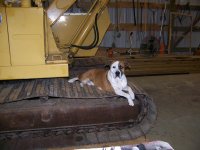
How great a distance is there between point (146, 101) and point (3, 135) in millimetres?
1824

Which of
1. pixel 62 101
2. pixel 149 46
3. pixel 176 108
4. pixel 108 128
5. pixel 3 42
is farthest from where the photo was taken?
pixel 149 46

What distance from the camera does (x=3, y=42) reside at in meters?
2.80

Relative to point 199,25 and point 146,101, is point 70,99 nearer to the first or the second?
point 146,101

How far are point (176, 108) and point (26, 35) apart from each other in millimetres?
2719

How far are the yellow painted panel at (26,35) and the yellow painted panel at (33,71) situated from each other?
0.20 ft

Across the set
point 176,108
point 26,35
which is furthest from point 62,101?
point 176,108

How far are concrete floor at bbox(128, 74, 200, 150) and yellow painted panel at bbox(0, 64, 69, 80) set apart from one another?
145cm

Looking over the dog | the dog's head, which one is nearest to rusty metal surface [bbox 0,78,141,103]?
the dog

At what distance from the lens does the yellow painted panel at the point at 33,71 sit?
9.49 feet

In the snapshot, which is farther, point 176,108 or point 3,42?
point 176,108

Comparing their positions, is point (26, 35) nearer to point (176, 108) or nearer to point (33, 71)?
point (33, 71)

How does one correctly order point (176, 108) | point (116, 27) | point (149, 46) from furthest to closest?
point (116, 27), point (149, 46), point (176, 108)

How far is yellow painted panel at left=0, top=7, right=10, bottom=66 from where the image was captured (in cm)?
273

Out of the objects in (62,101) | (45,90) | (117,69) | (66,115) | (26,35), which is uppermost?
(26,35)
